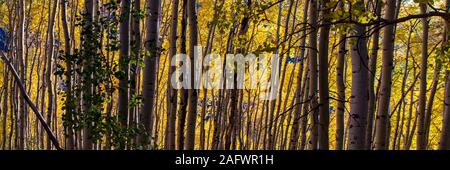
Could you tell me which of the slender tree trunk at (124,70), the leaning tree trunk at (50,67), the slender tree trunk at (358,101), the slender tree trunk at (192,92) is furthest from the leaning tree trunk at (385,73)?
the leaning tree trunk at (50,67)

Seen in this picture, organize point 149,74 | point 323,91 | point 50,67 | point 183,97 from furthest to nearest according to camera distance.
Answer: point 50,67, point 183,97, point 149,74, point 323,91

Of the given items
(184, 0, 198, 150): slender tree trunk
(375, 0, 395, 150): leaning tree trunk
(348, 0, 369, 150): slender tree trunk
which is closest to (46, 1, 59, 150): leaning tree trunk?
(184, 0, 198, 150): slender tree trunk

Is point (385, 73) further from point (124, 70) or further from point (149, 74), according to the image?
point (124, 70)

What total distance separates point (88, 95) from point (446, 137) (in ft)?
17.1

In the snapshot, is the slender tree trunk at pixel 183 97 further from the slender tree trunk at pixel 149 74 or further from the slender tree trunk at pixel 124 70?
the slender tree trunk at pixel 124 70

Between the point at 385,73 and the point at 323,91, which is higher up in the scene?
the point at 385,73

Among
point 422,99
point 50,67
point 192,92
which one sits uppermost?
point 50,67

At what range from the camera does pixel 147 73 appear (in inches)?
262

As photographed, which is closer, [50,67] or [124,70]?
[124,70]

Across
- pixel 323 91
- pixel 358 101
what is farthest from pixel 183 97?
pixel 358 101

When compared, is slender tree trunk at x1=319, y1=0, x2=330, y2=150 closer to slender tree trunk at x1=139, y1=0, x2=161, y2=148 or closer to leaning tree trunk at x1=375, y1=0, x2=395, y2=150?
leaning tree trunk at x1=375, y1=0, x2=395, y2=150

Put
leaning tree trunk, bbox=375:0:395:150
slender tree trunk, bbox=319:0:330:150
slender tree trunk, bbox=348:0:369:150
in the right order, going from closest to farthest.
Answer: slender tree trunk, bbox=348:0:369:150
slender tree trunk, bbox=319:0:330:150
leaning tree trunk, bbox=375:0:395:150

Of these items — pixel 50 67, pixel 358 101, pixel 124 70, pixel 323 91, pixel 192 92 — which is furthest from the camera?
pixel 50 67
